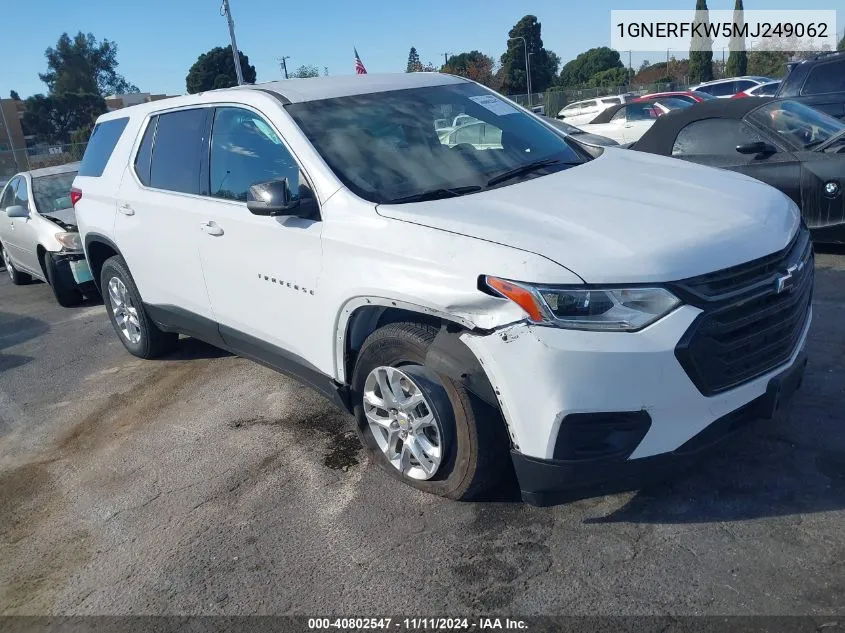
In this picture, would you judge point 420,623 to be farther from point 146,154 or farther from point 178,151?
point 146,154

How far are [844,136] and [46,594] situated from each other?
6.88 meters

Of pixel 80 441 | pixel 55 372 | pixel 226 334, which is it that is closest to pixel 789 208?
pixel 226 334

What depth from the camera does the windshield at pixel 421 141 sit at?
362 centimetres

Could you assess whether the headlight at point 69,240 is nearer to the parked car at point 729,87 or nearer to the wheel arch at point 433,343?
the wheel arch at point 433,343

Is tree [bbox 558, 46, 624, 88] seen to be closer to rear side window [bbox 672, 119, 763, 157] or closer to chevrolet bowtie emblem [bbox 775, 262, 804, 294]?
rear side window [bbox 672, 119, 763, 157]

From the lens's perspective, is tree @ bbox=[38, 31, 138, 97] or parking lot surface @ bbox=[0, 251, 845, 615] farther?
tree @ bbox=[38, 31, 138, 97]

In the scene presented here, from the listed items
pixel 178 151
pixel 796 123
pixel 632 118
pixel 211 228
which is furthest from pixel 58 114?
pixel 211 228

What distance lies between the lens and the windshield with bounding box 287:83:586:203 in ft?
11.9

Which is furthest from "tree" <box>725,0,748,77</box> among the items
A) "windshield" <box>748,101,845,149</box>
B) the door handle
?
the door handle

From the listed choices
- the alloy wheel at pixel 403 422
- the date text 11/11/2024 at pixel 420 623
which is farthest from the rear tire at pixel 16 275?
the date text 11/11/2024 at pixel 420 623

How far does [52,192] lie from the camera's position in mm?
9109

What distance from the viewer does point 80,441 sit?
475cm

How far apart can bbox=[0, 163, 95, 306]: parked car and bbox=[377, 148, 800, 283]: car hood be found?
5.68 meters

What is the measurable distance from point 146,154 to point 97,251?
1305mm
